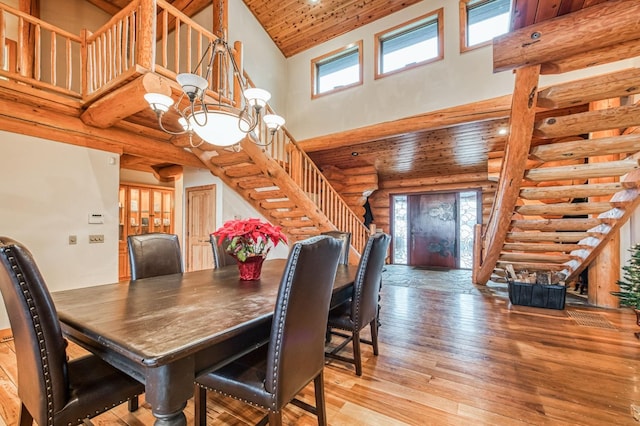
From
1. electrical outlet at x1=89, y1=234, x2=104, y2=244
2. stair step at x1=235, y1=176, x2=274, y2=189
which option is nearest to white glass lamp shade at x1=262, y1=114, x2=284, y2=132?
stair step at x1=235, y1=176, x2=274, y2=189

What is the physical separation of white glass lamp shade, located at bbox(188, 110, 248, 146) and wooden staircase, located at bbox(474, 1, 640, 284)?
1919 mm

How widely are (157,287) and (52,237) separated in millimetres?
2259

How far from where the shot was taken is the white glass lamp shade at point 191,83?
1787 millimetres

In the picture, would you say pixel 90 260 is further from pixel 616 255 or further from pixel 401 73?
pixel 616 255

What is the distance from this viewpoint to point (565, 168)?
8.70ft

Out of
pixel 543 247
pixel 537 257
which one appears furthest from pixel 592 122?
pixel 537 257

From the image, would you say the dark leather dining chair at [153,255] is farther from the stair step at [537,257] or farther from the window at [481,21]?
the window at [481,21]

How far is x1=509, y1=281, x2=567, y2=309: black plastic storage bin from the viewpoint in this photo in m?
3.53

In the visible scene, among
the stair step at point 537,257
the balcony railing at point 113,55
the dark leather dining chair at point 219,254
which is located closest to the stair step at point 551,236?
the stair step at point 537,257

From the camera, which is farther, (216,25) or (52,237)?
(216,25)

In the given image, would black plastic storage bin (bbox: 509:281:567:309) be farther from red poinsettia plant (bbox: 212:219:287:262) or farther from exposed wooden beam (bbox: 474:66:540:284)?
red poinsettia plant (bbox: 212:219:287:262)

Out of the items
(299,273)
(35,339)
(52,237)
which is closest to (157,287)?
(35,339)

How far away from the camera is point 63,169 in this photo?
3.12m

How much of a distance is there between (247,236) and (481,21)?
444 cm
